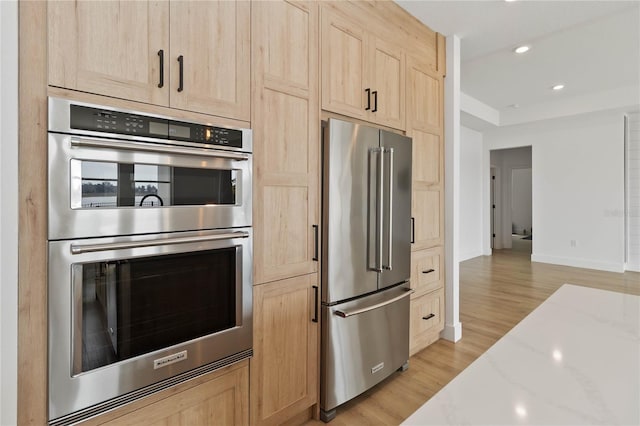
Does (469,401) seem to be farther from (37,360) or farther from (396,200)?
(396,200)

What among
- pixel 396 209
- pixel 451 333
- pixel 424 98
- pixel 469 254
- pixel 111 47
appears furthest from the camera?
pixel 469 254

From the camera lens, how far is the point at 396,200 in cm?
234

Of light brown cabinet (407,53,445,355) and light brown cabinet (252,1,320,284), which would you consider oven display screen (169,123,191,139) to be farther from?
light brown cabinet (407,53,445,355)

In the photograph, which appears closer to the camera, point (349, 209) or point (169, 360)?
point (169, 360)

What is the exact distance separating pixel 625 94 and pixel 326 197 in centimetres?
603

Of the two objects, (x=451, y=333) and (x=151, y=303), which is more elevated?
(x=151, y=303)

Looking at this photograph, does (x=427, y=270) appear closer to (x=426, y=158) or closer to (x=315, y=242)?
(x=426, y=158)

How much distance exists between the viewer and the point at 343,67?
6.82 feet

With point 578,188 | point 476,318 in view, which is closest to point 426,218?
point 476,318

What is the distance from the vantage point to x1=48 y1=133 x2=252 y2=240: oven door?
3.68 feet

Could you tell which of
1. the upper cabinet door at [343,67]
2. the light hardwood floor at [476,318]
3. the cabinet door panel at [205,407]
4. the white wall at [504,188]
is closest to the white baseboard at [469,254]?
the light hardwood floor at [476,318]

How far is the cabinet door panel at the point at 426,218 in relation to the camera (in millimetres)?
2709

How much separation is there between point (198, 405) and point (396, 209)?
5.42ft

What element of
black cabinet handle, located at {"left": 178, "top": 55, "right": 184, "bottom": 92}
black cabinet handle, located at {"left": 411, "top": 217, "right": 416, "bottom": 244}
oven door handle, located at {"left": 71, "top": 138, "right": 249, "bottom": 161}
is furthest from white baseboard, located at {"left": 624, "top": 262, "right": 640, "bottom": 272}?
black cabinet handle, located at {"left": 178, "top": 55, "right": 184, "bottom": 92}
